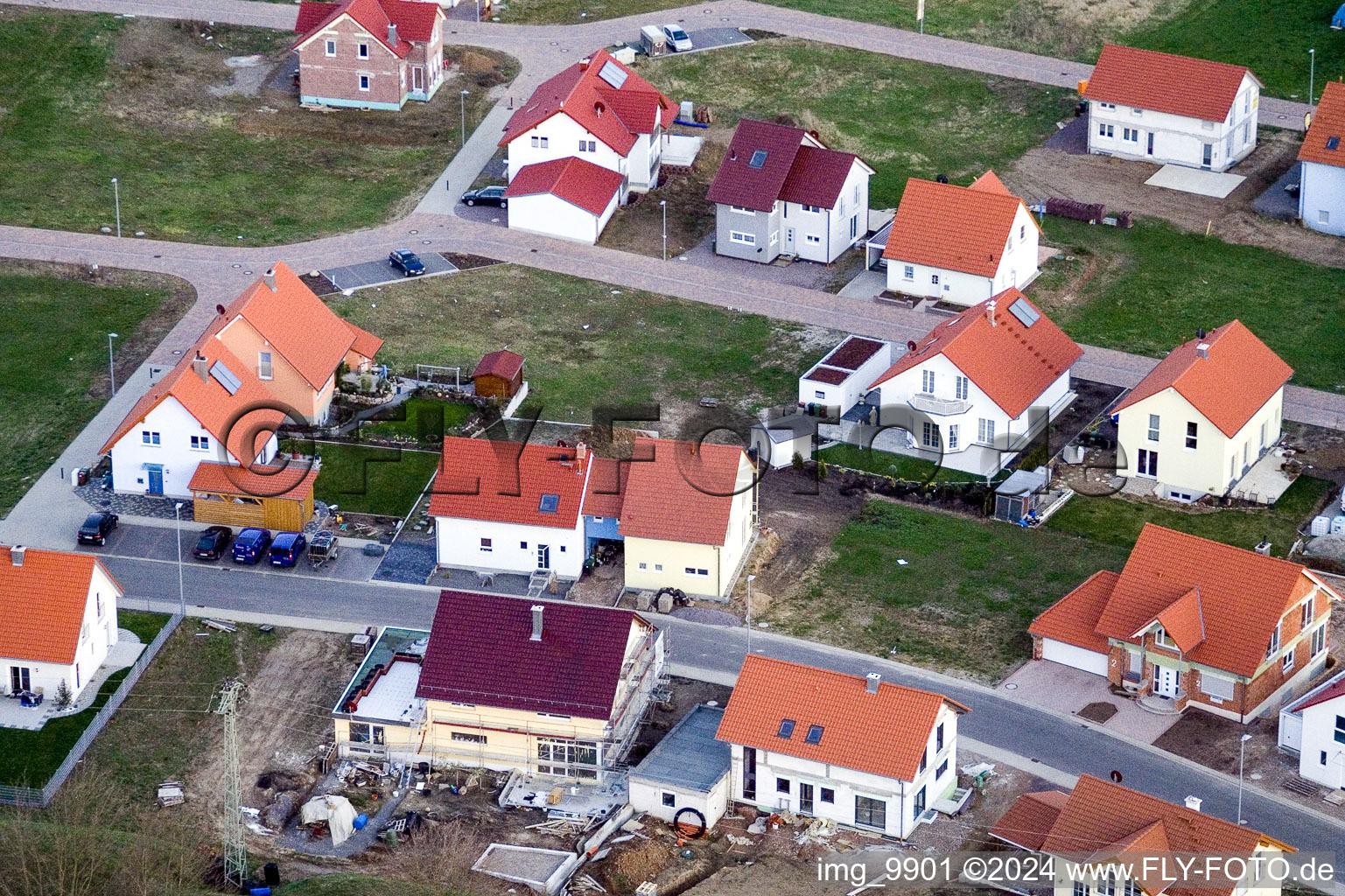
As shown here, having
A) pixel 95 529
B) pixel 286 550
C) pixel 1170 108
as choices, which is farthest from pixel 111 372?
pixel 1170 108

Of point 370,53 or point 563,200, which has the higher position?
point 370,53

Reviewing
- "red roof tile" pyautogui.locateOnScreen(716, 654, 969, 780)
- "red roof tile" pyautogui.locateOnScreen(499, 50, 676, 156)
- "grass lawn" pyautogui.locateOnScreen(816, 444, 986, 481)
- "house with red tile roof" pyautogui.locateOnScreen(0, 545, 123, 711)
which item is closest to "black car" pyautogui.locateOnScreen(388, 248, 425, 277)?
"red roof tile" pyautogui.locateOnScreen(499, 50, 676, 156)

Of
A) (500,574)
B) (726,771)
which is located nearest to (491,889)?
(726,771)

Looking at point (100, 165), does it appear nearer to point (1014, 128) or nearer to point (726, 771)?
point (1014, 128)

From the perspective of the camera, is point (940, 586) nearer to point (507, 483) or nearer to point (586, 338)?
point (507, 483)

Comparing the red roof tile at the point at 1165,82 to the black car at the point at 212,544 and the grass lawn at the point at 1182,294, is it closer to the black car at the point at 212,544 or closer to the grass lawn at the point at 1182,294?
the grass lawn at the point at 1182,294

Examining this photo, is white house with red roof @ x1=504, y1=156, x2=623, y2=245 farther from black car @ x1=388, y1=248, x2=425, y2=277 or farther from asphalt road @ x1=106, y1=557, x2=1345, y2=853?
asphalt road @ x1=106, y1=557, x2=1345, y2=853
